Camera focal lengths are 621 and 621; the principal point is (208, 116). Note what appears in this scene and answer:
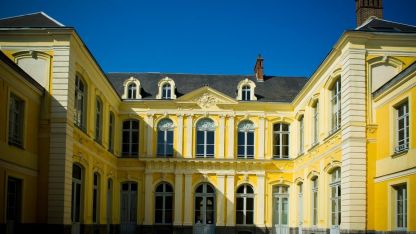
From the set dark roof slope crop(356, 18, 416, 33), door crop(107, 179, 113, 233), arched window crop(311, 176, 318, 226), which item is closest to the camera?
dark roof slope crop(356, 18, 416, 33)

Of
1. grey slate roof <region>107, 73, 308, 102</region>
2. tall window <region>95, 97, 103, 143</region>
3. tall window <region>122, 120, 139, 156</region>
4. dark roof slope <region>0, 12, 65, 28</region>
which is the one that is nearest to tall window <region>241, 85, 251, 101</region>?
grey slate roof <region>107, 73, 308, 102</region>

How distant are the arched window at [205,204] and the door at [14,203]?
16124 millimetres

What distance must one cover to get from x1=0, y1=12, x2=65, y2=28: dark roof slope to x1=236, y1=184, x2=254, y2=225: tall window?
1614 centimetres

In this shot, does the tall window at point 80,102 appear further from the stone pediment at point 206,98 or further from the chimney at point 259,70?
the chimney at point 259,70

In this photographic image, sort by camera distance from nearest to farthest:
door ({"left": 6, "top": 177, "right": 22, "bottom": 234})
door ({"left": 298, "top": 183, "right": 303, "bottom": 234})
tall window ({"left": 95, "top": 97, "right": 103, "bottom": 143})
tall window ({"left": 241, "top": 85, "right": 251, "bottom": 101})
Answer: door ({"left": 6, "top": 177, "right": 22, "bottom": 234})
tall window ({"left": 95, "top": 97, "right": 103, "bottom": 143})
door ({"left": 298, "top": 183, "right": 303, "bottom": 234})
tall window ({"left": 241, "top": 85, "right": 251, "bottom": 101})

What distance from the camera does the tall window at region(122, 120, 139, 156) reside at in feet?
119

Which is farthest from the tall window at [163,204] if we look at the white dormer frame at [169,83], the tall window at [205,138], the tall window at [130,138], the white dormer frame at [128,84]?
the white dormer frame at [128,84]

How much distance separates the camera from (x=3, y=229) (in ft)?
63.5

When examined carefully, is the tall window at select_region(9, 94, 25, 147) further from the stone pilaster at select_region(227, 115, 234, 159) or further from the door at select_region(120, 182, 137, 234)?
the stone pilaster at select_region(227, 115, 234, 159)

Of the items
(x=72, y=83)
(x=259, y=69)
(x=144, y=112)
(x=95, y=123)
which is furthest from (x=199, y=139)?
(x=72, y=83)

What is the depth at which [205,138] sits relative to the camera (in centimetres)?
3612

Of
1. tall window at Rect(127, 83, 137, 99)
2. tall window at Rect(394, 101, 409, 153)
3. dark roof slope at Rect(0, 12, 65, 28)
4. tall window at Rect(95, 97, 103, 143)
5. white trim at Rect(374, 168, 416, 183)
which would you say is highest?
dark roof slope at Rect(0, 12, 65, 28)

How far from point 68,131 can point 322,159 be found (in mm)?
10929

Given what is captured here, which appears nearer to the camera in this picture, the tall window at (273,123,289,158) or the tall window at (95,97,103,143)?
the tall window at (95,97,103,143)
